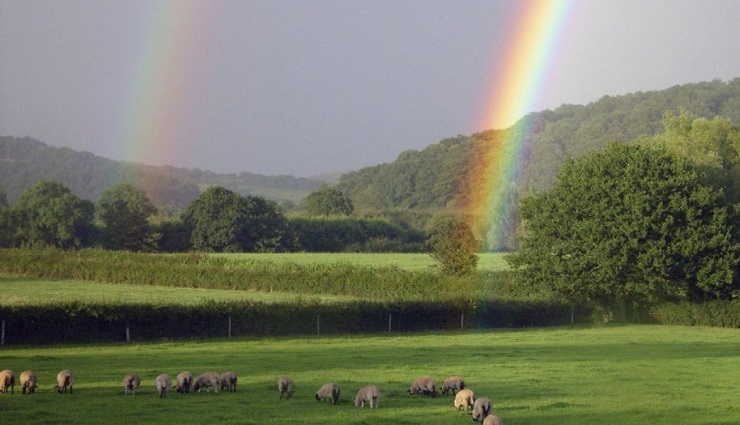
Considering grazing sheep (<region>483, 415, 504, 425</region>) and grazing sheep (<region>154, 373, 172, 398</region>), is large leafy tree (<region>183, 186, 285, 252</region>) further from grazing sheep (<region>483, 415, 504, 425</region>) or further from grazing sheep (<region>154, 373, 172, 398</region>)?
grazing sheep (<region>483, 415, 504, 425</region>)

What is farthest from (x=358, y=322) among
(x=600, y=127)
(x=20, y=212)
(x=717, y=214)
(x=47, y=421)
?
(x=600, y=127)

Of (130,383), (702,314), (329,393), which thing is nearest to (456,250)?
(702,314)

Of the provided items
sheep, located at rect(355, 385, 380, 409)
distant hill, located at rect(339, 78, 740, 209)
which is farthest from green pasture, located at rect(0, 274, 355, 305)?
distant hill, located at rect(339, 78, 740, 209)

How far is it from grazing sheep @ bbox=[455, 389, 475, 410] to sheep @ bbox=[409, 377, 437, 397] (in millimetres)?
2524

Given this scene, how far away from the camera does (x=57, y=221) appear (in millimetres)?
107000

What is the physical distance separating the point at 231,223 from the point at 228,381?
3252 inches

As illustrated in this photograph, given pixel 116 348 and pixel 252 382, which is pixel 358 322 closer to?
pixel 116 348

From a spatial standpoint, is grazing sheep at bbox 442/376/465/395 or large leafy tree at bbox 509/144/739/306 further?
large leafy tree at bbox 509/144/739/306

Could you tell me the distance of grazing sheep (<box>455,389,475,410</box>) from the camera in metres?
23.7

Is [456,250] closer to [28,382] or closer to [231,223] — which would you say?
[231,223]

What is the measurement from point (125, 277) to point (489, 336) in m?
34.9

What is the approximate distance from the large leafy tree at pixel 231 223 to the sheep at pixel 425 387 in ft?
269

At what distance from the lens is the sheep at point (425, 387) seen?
86.7ft

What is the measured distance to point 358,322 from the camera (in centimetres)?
5231
